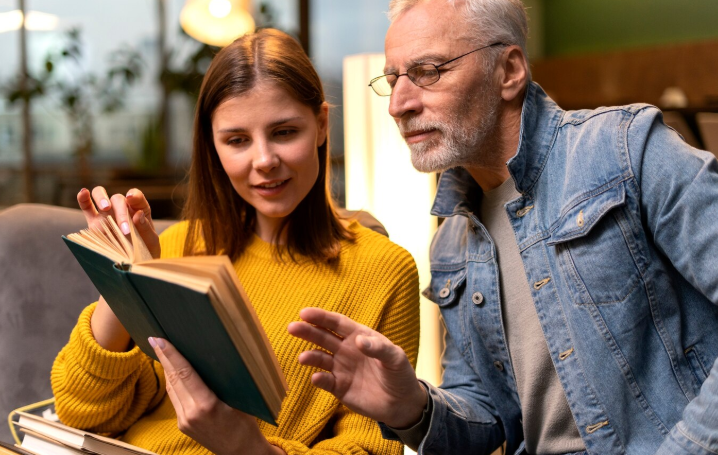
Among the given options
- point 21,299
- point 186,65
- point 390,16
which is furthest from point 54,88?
point 390,16

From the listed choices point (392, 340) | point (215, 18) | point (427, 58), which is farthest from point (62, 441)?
point (215, 18)

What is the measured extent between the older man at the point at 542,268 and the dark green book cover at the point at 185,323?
0.37ft

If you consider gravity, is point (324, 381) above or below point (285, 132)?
below

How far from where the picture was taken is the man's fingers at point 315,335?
3.05ft

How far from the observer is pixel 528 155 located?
1283mm

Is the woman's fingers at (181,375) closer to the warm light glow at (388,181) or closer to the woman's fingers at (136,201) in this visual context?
the woman's fingers at (136,201)

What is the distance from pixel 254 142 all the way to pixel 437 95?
0.34 metres

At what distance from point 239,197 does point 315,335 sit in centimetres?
60

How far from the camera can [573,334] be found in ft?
3.92

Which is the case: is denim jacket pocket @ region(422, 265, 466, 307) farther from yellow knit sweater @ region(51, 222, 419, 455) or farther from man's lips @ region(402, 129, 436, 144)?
man's lips @ region(402, 129, 436, 144)

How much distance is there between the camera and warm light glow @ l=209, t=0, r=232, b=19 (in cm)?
439

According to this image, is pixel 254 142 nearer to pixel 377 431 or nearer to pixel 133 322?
pixel 133 322

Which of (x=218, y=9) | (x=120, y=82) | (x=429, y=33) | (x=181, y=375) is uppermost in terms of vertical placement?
(x=218, y=9)

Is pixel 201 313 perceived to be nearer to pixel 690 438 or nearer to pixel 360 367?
pixel 360 367
